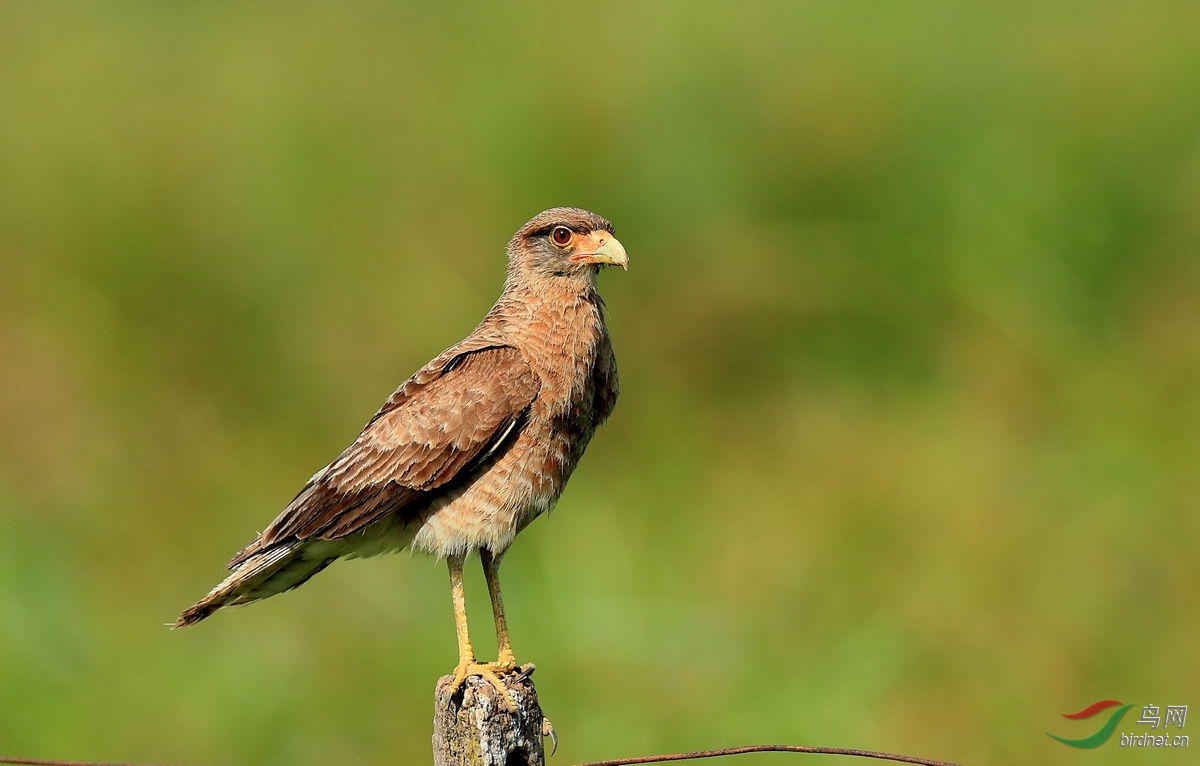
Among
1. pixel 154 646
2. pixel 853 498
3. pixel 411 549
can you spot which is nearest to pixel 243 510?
pixel 154 646

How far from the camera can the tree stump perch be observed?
12.7 feet

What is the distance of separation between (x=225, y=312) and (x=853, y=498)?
186 inches

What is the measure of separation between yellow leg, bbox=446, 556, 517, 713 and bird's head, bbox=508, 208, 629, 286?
116 centimetres

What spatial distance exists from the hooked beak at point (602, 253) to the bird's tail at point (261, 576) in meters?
1.43

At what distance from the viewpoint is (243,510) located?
976 cm

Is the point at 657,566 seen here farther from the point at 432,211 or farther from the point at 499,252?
the point at 432,211

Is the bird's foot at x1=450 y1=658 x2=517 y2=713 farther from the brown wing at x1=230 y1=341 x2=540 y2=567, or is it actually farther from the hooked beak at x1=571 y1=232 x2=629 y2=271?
the hooked beak at x1=571 y1=232 x2=629 y2=271

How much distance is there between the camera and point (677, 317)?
10438mm

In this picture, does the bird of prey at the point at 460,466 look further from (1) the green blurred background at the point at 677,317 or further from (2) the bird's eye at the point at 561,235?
(1) the green blurred background at the point at 677,317

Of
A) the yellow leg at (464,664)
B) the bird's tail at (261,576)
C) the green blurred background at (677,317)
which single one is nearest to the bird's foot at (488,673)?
the yellow leg at (464,664)

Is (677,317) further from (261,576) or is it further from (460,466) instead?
(261,576)

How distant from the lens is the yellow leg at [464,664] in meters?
4.05


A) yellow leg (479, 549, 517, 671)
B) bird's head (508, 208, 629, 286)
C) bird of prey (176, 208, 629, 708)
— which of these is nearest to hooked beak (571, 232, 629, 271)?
bird's head (508, 208, 629, 286)

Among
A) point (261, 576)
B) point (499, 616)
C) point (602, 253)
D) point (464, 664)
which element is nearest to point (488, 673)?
point (464, 664)
